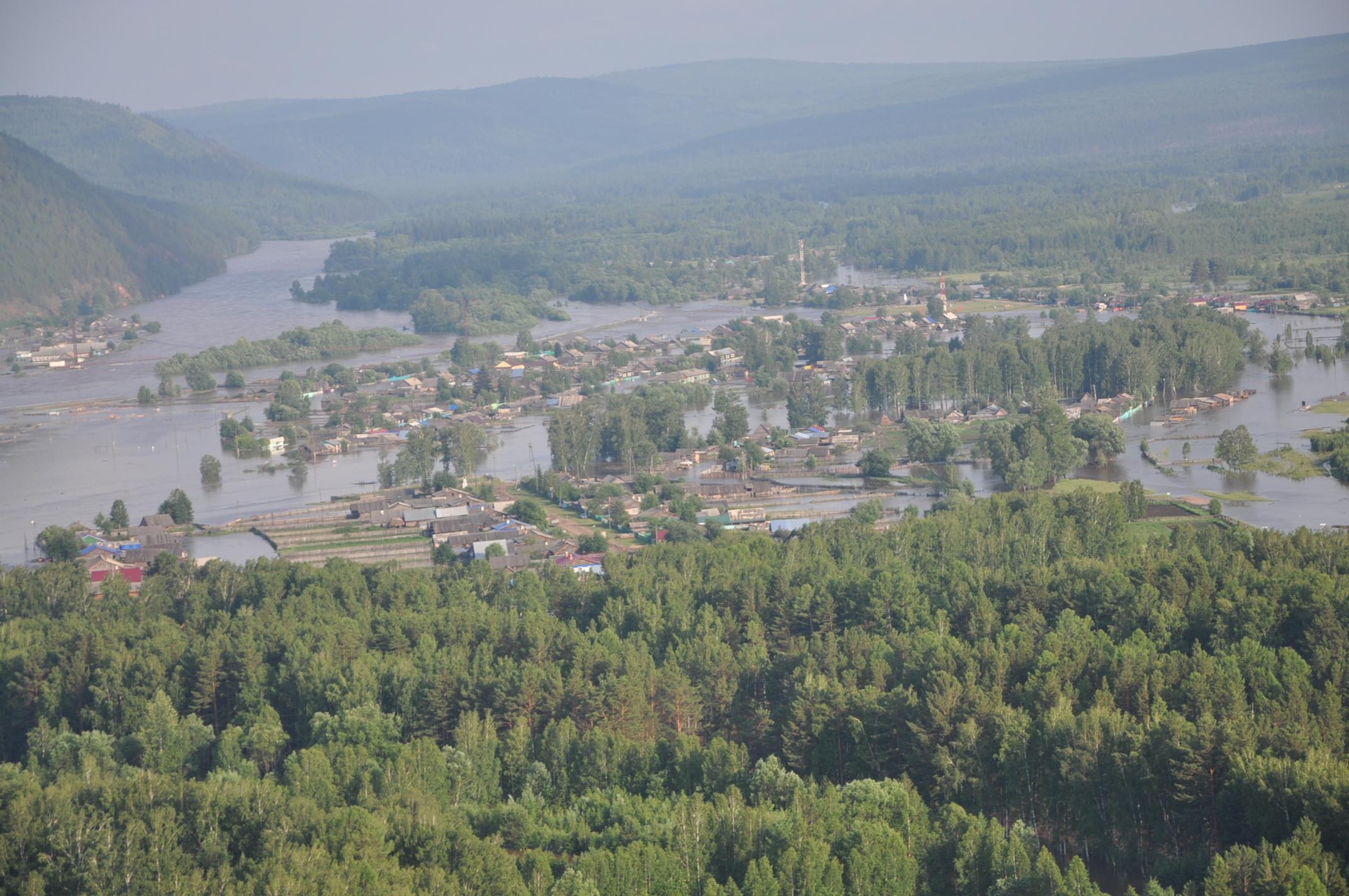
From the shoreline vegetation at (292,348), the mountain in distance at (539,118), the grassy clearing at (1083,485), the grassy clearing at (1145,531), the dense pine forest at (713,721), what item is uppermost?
the mountain in distance at (539,118)

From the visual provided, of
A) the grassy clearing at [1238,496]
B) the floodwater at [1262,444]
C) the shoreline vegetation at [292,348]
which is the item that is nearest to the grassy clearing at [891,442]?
the floodwater at [1262,444]

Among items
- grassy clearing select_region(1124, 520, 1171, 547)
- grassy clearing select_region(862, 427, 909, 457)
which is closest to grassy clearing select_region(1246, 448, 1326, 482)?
grassy clearing select_region(1124, 520, 1171, 547)

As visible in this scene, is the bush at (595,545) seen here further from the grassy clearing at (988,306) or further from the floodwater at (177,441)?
the grassy clearing at (988,306)

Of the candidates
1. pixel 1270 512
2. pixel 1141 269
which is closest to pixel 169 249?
pixel 1141 269

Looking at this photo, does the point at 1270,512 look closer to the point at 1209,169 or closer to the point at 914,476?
the point at 914,476

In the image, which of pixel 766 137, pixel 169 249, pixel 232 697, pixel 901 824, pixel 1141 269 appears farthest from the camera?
pixel 766 137
